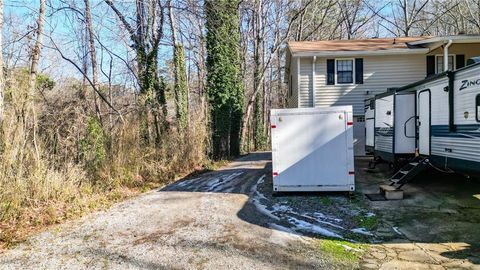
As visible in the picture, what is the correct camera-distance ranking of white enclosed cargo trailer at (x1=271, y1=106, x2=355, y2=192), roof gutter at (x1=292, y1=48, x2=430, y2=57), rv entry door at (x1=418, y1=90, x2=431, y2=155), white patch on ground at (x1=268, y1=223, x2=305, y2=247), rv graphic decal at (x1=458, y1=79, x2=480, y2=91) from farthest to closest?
roof gutter at (x1=292, y1=48, x2=430, y2=57) < rv entry door at (x1=418, y1=90, x2=431, y2=155) < white enclosed cargo trailer at (x1=271, y1=106, x2=355, y2=192) < rv graphic decal at (x1=458, y1=79, x2=480, y2=91) < white patch on ground at (x1=268, y1=223, x2=305, y2=247)

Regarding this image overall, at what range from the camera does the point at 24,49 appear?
10.4 m

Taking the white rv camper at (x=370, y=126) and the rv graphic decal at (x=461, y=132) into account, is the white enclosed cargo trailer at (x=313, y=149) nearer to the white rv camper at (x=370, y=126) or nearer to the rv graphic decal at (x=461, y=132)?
the rv graphic decal at (x=461, y=132)

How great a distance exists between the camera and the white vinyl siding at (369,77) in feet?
52.7

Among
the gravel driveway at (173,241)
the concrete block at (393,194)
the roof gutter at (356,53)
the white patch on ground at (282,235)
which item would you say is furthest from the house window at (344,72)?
the white patch on ground at (282,235)

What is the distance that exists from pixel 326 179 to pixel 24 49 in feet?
28.6

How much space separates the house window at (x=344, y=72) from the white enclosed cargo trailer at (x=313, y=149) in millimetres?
7998

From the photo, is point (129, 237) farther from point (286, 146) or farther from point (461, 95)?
point (461, 95)

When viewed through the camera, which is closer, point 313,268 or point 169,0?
point 313,268

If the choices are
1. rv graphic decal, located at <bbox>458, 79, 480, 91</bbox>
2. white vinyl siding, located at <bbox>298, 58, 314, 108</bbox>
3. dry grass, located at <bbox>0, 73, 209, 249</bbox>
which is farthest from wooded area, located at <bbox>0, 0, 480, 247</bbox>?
rv graphic decal, located at <bbox>458, 79, 480, 91</bbox>

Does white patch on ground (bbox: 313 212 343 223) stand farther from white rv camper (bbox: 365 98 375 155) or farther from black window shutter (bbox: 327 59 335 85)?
black window shutter (bbox: 327 59 335 85)

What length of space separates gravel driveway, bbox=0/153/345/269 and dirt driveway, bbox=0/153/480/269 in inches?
0.6

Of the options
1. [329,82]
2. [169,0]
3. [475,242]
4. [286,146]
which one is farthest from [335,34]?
[475,242]

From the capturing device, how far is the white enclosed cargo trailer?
855cm

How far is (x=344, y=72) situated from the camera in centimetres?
1617
